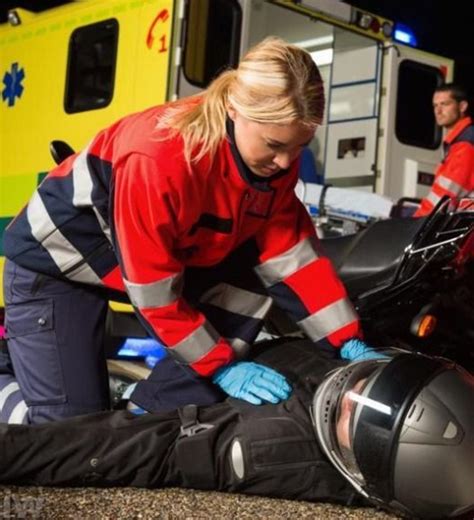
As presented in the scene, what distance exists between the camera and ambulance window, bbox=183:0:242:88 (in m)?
4.72

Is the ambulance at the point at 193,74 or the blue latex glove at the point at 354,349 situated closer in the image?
the blue latex glove at the point at 354,349

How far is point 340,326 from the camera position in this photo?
2.66 meters

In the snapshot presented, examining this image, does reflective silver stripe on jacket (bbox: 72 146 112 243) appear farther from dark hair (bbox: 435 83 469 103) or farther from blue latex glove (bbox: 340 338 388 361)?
dark hair (bbox: 435 83 469 103)

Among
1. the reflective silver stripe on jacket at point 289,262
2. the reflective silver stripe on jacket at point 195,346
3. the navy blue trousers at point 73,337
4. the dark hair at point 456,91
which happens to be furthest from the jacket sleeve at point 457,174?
the reflective silver stripe on jacket at point 195,346

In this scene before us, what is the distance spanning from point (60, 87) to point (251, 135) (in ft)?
10.9

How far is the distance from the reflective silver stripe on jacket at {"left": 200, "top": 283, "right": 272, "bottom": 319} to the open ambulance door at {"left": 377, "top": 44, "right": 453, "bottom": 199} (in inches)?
128

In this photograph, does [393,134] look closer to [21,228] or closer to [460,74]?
[21,228]

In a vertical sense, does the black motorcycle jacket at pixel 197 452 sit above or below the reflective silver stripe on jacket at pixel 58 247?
below

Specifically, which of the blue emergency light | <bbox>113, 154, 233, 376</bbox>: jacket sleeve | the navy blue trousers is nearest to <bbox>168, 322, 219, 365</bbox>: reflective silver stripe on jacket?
<bbox>113, 154, 233, 376</bbox>: jacket sleeve

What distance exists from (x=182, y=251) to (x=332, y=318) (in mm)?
496

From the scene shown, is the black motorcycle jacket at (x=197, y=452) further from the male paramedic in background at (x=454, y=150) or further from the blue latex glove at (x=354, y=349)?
the male paramedic in background at (x=454, y=150)

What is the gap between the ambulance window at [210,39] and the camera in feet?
15.5

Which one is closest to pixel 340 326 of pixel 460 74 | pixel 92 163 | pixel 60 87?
pixel 92 163

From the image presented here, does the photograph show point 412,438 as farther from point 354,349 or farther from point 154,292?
point 154,292
